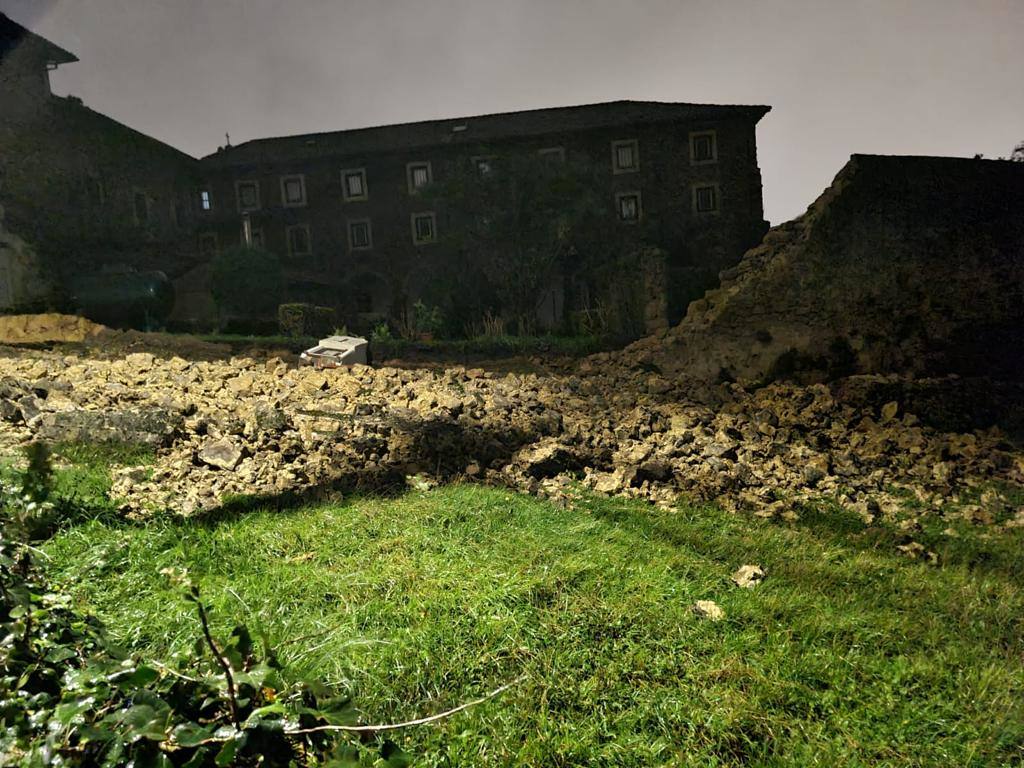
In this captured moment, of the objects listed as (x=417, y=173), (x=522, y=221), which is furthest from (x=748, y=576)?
(x=417, y=173)

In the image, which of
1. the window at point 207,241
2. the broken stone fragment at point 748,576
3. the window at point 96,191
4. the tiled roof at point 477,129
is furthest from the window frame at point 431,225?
the broken stone fragment at point 748,576

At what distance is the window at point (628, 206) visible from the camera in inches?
863

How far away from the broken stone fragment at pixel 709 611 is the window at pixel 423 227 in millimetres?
21925

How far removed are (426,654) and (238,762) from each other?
0.68 meters

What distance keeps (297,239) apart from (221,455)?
74.8 ft

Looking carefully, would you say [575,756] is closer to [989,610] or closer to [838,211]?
[989,610]

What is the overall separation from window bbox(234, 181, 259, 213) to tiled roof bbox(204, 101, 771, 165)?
2.76 feet

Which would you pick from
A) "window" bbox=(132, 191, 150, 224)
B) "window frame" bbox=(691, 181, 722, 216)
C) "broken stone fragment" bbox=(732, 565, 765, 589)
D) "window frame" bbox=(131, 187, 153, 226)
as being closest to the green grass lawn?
"broken stone fragment" bbox=(732, 565, 765, 589)

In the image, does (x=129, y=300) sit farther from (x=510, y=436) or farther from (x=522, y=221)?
(x=510, y=436)

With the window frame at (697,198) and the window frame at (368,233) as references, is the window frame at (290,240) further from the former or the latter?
the window frame at (697,198)

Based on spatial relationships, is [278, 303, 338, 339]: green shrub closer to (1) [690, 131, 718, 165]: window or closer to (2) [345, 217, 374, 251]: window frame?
(2) [345, 217, 374, 251]: window frame

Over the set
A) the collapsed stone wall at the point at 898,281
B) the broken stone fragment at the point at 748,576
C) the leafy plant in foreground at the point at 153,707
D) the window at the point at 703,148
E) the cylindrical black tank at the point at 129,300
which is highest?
the window at the point at 703,148

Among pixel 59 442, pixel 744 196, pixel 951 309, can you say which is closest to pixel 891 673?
pixel 59 442

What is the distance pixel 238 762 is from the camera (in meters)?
1.30
